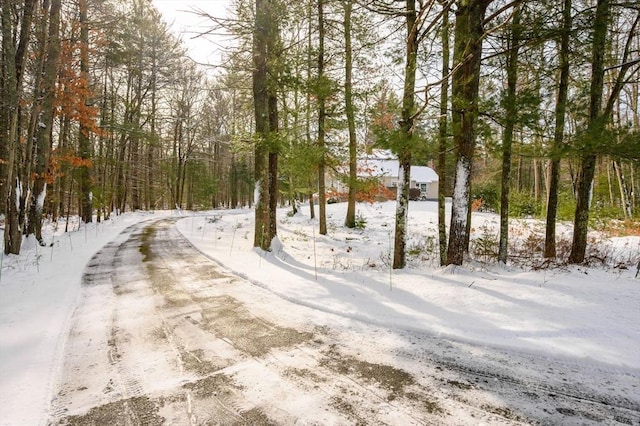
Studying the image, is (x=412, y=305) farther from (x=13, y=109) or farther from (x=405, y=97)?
(x=13, y=109)

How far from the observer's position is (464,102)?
5.42 m

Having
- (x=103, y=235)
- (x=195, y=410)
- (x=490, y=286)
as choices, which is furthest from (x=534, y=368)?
(x=103, y=235)

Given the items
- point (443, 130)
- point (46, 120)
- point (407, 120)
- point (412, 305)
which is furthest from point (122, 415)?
point (46, 120)

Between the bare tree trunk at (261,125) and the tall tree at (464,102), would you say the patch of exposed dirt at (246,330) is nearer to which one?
the tall tree at (464,102)

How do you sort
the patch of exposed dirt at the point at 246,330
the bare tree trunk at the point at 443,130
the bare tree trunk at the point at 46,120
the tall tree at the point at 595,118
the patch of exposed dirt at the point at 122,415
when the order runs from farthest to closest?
the bare tree trunk at the point at 46,120 → the bare tree trunk at the point at 443,130 → the tall tree at the point at 595,118 → the patch of exposed dirt at the point at 246,330 → the patch of exposed dirt at the point at 122,415

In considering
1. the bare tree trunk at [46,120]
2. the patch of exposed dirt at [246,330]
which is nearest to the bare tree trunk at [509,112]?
the patch of exposed dirt at [246,330]

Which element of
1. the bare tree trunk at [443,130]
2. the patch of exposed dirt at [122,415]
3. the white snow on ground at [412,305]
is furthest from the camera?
the bare tree trunk at [443,130]

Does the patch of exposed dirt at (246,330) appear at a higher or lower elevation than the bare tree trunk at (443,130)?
lower

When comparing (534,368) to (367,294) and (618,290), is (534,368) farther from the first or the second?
(618,290)

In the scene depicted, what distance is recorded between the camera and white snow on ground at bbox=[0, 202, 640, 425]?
312 centimetres

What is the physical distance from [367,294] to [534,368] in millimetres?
2589

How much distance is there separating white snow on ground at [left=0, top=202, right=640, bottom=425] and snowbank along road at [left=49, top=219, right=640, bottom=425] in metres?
0.20

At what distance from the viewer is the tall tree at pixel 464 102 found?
18.4 feet

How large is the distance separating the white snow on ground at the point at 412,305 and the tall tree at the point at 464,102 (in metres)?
0.80
